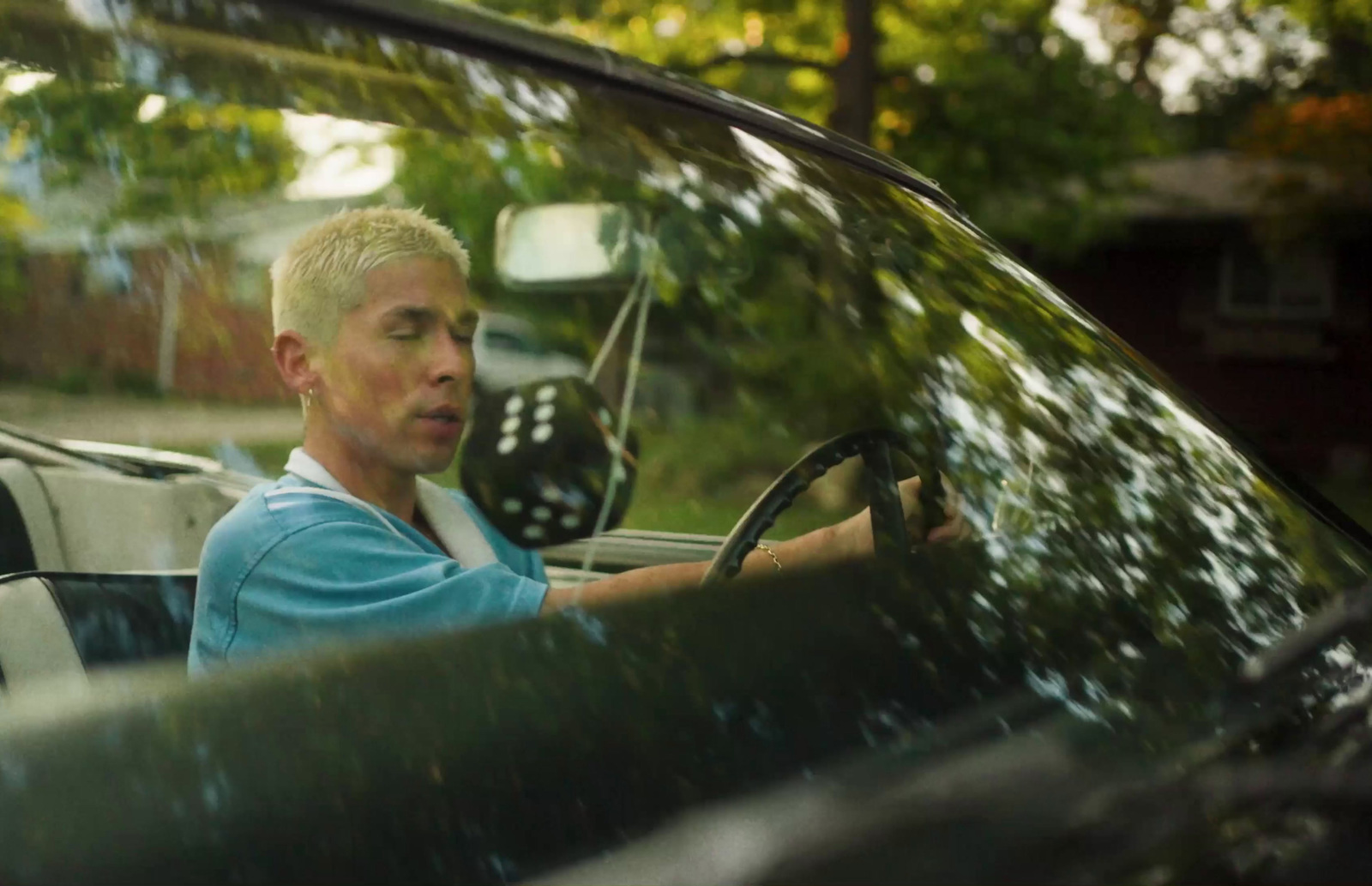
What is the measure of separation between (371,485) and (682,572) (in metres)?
0.32

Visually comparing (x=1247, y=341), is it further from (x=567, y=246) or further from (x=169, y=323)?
(x=169, y=323)

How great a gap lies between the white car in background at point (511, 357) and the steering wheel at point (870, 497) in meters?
0.31

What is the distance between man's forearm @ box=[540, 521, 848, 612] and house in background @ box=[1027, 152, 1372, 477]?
1348 centimetres

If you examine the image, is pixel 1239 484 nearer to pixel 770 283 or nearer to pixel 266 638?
pixel 770 283

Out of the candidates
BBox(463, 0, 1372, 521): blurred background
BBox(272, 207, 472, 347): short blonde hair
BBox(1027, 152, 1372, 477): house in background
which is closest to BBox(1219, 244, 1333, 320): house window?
BBox(1027, 152, 1372, 477): house in background

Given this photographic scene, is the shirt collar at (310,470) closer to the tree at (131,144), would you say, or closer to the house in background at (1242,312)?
the tree at (131,144)

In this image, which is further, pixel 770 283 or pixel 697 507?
A: pixel 770 283

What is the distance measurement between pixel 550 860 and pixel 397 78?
836 mm

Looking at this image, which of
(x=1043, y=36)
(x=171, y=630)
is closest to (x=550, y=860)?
(x=171, y=630)

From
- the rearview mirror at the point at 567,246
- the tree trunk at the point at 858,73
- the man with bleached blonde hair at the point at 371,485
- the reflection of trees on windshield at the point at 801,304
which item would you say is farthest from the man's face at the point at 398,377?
the tree trunk at the point at 858,73

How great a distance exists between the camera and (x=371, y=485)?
142 cm

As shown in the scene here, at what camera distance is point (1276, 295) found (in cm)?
1631

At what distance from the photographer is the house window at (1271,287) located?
52.2ft

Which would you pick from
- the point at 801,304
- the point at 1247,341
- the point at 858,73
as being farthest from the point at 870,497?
the point at 1247,341
